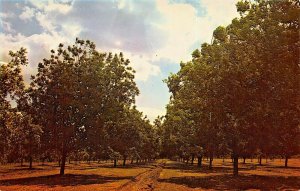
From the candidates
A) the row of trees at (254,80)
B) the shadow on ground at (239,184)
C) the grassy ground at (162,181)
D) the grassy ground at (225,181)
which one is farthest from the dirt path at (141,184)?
the row of trees at (254,80)

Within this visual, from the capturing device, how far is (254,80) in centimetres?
4088

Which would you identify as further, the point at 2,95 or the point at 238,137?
the point at 238,137

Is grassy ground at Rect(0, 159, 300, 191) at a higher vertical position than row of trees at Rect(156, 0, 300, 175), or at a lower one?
lower

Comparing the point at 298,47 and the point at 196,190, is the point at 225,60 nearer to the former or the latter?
the point at 298,47

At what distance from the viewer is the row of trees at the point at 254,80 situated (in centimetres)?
3534

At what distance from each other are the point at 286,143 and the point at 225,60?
1610 centimetres

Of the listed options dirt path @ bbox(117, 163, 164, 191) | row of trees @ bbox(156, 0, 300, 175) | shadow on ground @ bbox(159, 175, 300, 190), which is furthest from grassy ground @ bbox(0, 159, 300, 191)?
row of trees @ bbox(156, 0, 300, 175)

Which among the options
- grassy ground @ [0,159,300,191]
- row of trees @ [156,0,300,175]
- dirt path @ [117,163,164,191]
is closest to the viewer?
dirt path @ [117,163,164,191]

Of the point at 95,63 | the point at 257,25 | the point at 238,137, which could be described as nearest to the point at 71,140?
the point at 95,63

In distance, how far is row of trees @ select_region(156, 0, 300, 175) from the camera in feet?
116

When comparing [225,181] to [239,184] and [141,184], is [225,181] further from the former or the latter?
[141,184]

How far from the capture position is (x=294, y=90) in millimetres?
36406

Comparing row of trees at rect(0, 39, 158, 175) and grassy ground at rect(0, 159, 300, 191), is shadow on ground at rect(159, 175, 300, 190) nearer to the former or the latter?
grassy ground at rect(0, 159, 300, 191)

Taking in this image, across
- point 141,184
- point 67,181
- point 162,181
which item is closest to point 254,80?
point 162,181
